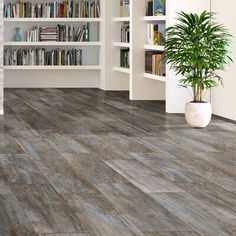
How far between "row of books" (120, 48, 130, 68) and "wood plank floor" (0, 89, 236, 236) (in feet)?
9.10

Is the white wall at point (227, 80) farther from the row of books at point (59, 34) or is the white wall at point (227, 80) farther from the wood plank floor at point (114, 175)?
the row of books at point (59, 34)

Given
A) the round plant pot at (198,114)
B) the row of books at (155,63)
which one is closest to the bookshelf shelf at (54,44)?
the row of books at (155,63)

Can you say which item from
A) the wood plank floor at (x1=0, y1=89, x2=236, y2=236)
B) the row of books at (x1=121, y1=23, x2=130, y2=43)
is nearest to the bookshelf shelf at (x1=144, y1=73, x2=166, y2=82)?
the wood plank floor at (x1=0, y1=89, x2=236, y2=236)

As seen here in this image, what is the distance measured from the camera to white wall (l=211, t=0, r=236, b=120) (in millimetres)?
8422

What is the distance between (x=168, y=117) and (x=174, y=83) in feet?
1.56

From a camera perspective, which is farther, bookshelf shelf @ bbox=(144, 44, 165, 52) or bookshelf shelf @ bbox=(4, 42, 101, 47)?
bookshelf shelf @ bbox=(4, 42, 101, 47)

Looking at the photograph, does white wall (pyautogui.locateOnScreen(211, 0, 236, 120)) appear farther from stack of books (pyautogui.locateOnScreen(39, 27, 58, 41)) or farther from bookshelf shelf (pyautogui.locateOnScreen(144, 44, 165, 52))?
stack of books (pyautogui.locateOnScreen(39, 27, 58, 41))

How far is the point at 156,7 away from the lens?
9992 mm

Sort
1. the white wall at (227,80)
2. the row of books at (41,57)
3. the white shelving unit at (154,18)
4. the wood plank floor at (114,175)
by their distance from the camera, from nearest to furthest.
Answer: the wood plank floor at (114,175) < the white wall at (227,80) < the white shelving unit at (154,18) < the row of books at (41,57)

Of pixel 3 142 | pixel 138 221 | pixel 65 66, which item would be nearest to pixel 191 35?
pixel 3 142

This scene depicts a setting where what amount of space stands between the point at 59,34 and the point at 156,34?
3.14 metres

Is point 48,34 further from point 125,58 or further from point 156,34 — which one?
point 156,34

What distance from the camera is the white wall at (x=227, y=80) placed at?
27.6ft

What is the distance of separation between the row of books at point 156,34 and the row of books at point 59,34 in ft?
8.71
